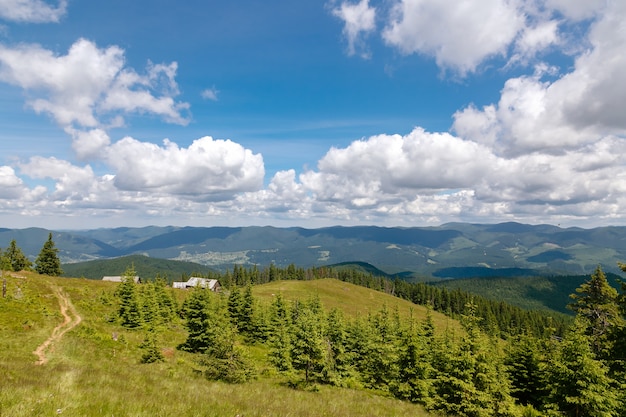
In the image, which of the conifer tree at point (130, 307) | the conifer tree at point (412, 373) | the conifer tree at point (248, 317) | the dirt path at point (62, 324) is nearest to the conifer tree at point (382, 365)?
the conifer tree at point (412, 373)

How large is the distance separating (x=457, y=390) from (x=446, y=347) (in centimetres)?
575

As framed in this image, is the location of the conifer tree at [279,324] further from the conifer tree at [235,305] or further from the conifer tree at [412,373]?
the conifer tree at [412,373]

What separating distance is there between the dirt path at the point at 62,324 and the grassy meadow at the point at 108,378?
1.43ft

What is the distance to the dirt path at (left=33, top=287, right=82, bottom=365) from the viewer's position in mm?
23956

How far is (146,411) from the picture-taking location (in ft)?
26.4

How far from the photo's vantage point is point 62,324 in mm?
34500

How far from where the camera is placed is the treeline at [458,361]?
67.9ft

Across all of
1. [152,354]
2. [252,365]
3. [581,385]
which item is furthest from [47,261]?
[581,385]

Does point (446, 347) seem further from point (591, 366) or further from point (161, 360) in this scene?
point (161, 360)

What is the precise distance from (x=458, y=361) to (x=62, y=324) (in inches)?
1533

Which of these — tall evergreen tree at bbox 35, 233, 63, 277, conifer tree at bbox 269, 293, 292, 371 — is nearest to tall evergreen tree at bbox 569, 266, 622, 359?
conifer tree at bbox 269, 293, 292, 371

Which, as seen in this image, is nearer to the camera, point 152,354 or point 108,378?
point 108,378

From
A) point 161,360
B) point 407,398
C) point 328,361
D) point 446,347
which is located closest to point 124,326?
point 161,360

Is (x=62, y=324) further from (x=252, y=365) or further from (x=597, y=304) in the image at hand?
(x=597, y=304)
